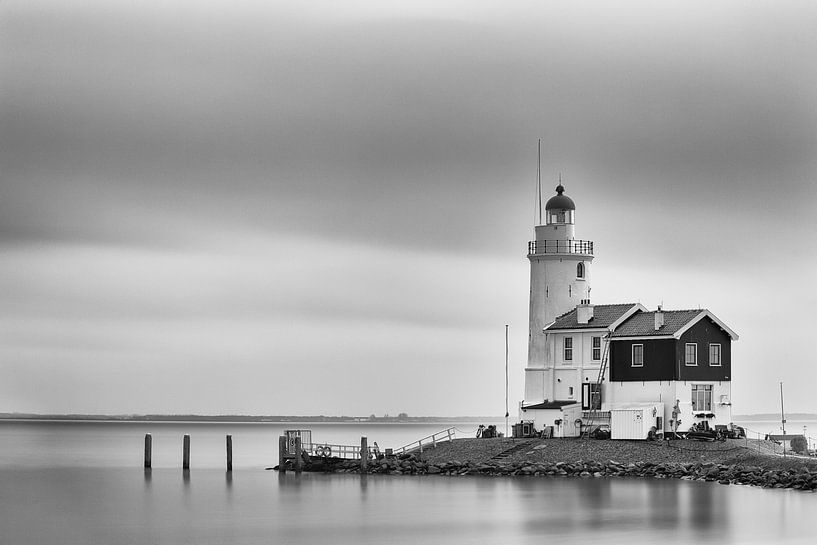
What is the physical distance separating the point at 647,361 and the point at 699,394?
2553 mm

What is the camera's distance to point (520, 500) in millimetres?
49500

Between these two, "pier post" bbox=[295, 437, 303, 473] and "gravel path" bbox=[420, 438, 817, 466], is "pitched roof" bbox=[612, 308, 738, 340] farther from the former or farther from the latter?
"pier post" bbox=[295, 437, 303, 473]

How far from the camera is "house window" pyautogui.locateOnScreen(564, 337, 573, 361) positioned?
203ft

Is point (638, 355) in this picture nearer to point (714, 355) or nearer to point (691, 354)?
point (691, 354)

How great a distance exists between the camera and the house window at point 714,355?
6000 centimetres

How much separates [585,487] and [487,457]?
7.33 metres

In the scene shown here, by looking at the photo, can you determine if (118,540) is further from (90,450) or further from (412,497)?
(90,450)

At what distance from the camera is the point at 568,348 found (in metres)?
62.1

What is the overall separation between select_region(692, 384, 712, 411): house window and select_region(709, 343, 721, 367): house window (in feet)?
3.08

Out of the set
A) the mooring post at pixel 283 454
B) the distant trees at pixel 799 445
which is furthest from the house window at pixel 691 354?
the mooring post at pixel 283 454

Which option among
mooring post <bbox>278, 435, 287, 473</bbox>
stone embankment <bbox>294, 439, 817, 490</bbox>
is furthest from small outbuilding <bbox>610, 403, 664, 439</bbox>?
mooring post <bbox>278, 435, 287, 473</bbox>

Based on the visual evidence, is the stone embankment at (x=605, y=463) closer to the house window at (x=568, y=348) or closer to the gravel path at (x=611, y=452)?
the gravel path at (x=611, y=452)

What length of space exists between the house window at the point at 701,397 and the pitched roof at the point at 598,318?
436 cm

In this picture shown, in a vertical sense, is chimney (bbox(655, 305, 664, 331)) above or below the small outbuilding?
above
